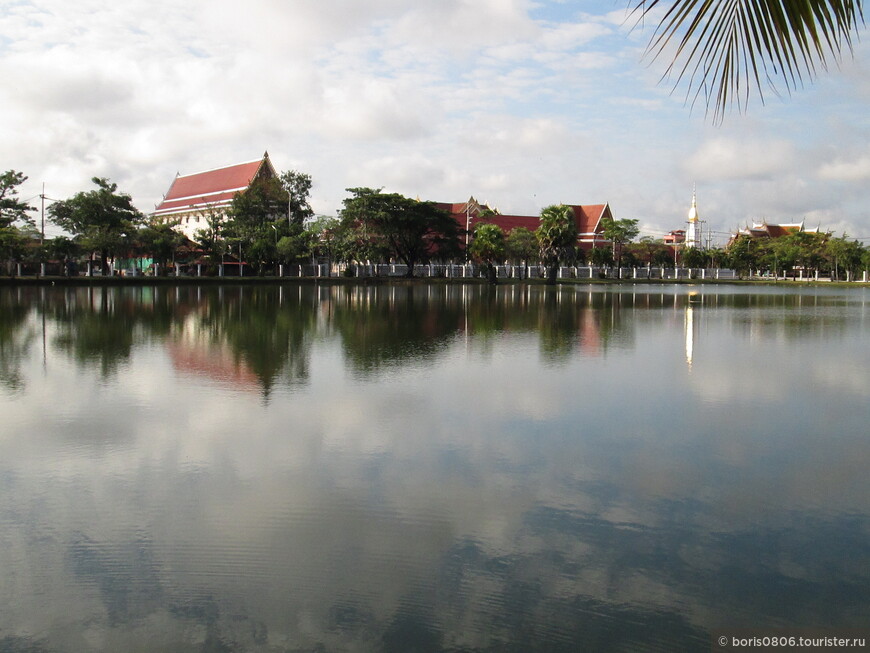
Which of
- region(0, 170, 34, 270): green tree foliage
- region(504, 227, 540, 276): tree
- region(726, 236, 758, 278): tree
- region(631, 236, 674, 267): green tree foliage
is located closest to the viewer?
region(0, 170, 34, 270): green tree foliage

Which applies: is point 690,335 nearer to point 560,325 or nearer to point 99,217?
point 560,325

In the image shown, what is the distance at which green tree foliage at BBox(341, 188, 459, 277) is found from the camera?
160 ft

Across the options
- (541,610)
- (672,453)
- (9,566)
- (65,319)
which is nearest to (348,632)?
(541,610)

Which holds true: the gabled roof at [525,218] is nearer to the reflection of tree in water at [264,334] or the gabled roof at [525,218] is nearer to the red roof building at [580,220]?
the red roof building at [580,220]

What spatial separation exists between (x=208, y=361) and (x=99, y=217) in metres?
36.7

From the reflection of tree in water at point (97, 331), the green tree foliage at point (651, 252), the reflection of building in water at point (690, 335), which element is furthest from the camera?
the green tree foliage at point (651, 252)

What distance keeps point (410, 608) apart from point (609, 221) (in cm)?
6976

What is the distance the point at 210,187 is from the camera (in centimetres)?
6800

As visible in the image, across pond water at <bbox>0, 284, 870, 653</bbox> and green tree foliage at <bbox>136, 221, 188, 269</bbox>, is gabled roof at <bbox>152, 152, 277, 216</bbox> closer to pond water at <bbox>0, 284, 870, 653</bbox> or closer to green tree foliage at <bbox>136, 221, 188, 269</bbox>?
green tree foliage at <bbox>136, 221, 188, 269</bbox>

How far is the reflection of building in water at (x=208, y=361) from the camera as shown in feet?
29.9

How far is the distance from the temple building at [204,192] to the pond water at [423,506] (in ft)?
170

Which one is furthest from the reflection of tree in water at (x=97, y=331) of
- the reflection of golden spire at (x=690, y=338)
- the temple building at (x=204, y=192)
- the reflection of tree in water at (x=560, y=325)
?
the temple building at (x=204, y=192)

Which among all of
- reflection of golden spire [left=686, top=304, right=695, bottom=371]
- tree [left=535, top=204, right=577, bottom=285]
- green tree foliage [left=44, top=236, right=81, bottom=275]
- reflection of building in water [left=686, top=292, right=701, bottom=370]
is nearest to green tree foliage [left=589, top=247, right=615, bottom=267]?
tree [left=535, top=204, right=577, bottom=285]

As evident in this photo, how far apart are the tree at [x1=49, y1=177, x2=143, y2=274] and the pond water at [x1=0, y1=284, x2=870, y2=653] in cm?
3529
